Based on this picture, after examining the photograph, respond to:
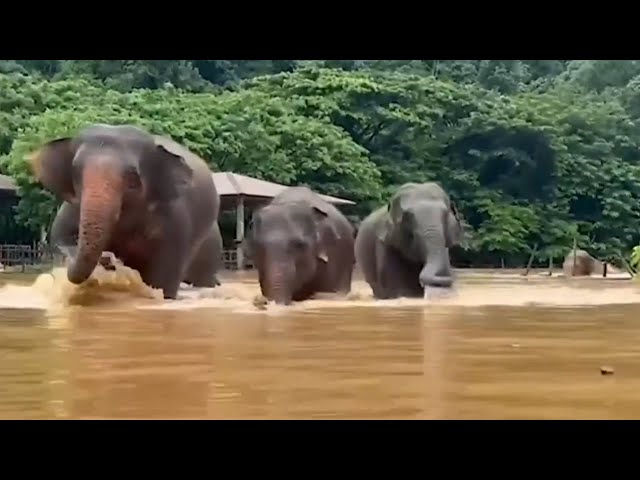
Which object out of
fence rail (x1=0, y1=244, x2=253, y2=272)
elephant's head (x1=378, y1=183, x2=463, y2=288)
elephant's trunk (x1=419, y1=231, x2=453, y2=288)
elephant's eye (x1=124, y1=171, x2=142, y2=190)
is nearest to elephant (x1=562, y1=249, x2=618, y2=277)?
fence rail (x1=0, y1=244, x2=253, y2=272)

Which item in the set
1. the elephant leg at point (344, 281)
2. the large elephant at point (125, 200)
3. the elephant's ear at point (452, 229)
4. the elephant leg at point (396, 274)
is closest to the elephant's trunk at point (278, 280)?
the large elephant at point (125, 200)

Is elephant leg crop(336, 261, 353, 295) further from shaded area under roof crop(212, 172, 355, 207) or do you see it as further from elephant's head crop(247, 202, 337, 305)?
shaded area under roof crop(212, 172, 355, 207)

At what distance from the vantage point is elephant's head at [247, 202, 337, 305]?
6.58 meters

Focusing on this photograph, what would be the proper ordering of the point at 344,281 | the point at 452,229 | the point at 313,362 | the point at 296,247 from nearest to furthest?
the point at 313,362 → the point at 296,247 → the point at 344,281 → the point at 452,229

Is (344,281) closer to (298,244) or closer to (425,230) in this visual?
(425,230)

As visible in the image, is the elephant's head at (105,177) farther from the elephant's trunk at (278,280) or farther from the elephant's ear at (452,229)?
the elephant's ear at (452,229)

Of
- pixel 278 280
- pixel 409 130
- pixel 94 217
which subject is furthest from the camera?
pixel 409 130

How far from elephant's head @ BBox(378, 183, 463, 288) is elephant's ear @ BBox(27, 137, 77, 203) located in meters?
1.83

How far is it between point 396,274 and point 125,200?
1878 millimetres

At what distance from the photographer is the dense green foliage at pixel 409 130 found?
50.4ft

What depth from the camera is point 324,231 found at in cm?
753

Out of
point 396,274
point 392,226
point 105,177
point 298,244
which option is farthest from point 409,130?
point 105,177

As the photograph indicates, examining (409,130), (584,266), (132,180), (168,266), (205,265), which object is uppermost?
(409,130)
